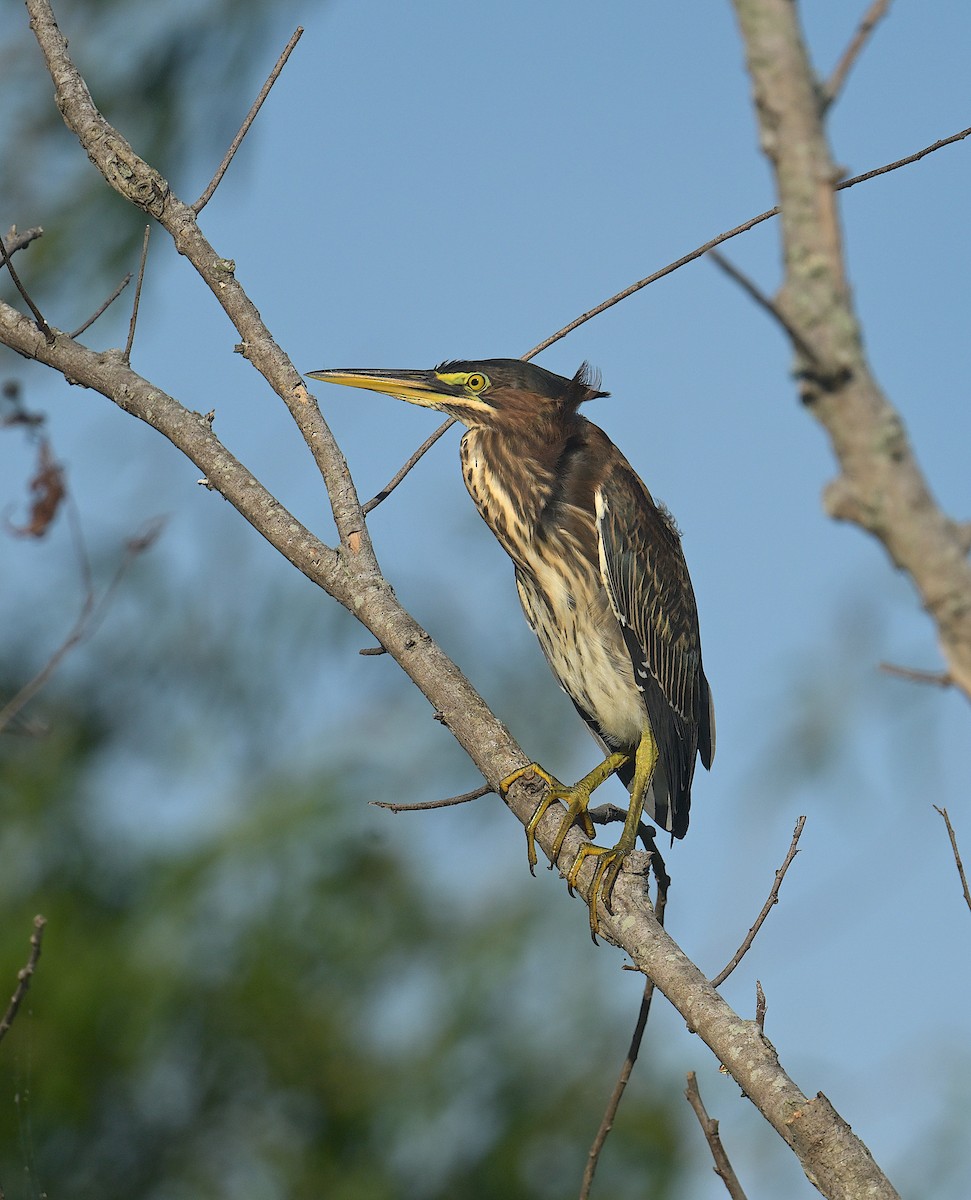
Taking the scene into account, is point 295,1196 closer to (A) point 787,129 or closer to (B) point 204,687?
(B) point 204,687

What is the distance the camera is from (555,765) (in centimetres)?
785

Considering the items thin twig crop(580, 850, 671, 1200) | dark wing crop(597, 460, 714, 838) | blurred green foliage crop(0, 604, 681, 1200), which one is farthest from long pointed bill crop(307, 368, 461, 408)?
blurred green foliage crop(0, 604, 681, 1200)

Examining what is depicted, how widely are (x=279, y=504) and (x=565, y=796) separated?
81cm

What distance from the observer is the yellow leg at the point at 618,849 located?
6.57 ft

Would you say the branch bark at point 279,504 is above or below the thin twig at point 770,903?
above

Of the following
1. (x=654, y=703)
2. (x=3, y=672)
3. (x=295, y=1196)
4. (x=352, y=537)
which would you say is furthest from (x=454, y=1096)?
(x=352, y=537)

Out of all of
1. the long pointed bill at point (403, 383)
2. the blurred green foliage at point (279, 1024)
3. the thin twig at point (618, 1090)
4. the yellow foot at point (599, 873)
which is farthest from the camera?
the blurred green foliage at point (279, 1024)

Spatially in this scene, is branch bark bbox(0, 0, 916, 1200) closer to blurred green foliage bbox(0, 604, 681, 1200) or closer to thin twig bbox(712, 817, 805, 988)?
thin twig bbox(712, 817, 805, 988)

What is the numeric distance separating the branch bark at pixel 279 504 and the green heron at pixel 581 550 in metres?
0.58

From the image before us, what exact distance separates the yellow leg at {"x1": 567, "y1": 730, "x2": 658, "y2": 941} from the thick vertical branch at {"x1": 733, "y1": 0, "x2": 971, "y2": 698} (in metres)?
1.26

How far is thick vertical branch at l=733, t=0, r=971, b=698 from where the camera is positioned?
78cm

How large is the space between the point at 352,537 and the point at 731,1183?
48.8 inches

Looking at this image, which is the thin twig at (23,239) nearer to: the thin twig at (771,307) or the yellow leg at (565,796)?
the yellow leg at (565,796)

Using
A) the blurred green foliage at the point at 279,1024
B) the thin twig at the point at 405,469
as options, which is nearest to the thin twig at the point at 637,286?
the thin twig at the point at 405,469
